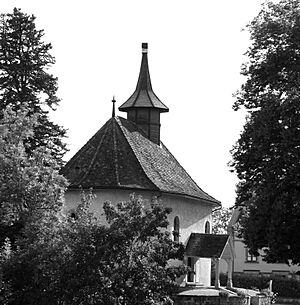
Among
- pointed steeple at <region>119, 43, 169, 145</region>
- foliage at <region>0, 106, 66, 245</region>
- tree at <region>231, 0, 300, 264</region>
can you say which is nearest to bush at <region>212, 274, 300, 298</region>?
pointed steeple at <region>119, 43, 169, 145</region>

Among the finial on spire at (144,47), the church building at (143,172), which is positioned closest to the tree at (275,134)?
the church building at (143,172)

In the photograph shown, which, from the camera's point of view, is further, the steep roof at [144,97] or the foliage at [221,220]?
the foliage at [221,220]

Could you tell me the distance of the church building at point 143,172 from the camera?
43125mm

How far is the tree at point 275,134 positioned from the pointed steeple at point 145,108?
463 inches

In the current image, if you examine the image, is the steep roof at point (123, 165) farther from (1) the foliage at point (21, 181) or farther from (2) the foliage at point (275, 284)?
(2) the foliage at point (275, 284)

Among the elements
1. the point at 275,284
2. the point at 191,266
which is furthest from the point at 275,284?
the point at 191,266

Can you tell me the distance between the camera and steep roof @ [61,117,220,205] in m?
43.2

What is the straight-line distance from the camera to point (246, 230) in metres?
38.8

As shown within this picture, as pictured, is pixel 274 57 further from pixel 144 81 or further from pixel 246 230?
pixel 144 81

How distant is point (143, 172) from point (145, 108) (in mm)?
6542

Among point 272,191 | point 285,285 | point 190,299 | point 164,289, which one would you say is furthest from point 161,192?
point 285,285

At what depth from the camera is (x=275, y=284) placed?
6694 cm

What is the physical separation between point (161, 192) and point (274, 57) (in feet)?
35.4

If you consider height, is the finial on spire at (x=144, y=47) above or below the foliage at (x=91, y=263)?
above
